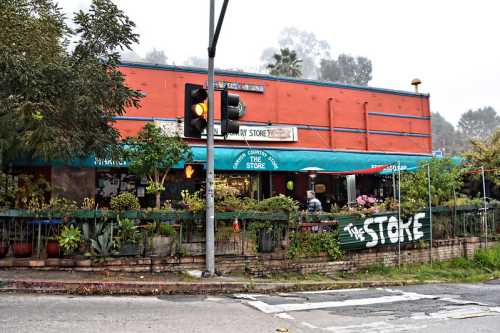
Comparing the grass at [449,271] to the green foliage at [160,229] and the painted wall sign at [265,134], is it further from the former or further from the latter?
the painted wall sign at [265,134]

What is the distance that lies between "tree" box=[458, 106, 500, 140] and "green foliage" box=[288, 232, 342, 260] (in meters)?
106

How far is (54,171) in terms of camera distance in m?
14.9

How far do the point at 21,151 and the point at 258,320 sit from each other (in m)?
8.53

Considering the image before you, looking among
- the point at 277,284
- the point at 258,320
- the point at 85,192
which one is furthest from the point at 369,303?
the point at 85,192

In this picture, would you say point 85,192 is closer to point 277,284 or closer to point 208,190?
point 208,190

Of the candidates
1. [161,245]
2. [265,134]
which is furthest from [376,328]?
[265,134]

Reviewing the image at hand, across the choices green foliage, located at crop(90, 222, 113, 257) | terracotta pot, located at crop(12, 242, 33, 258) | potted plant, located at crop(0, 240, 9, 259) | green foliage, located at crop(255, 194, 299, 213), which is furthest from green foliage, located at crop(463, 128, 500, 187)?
potted plant, located at crop(0, 240, 9, 259)

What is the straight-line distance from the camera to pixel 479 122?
107m

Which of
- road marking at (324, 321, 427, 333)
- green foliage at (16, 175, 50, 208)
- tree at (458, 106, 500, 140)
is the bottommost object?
road marking at (324, 321, 427, 333)

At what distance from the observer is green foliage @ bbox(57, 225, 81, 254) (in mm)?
9281

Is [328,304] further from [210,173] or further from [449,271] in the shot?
[449,271]

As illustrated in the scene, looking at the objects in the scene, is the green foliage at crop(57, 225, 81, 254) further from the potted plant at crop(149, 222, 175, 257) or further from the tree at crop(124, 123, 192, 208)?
the tree at crop(124, 123, 192, 208)

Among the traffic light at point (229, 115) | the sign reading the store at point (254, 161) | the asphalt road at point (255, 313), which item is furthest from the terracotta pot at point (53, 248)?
the sign reading the store at point (254, 161)

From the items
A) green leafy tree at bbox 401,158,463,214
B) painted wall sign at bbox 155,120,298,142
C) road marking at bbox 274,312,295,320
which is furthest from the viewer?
painted wall sign at bbox 155,120,298,142
